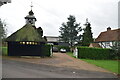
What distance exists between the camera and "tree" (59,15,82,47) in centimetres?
7681

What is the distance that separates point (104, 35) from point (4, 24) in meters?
30.7

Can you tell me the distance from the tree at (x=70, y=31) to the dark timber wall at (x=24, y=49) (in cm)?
4292

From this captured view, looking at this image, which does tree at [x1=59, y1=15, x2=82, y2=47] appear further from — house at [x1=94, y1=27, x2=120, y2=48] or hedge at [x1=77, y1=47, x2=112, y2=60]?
hedge at [x1=77, y1=47, x2=112, y2=60]

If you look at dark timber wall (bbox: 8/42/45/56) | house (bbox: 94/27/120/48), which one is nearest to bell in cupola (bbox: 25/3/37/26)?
dark timber wall (bbox: 8/42/45/56)

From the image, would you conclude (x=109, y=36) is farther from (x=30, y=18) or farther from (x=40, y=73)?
(x=40, y=73)

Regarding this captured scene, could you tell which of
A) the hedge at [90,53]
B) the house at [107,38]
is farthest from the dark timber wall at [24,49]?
the house at [107,38]

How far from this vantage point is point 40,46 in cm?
3375

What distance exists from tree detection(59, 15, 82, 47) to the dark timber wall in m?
42.9

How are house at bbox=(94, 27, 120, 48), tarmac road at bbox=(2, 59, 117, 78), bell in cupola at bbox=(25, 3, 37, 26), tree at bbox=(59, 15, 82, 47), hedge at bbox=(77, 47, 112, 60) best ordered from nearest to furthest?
tarmac road at bbox=(2, 59, 117, 78) → hedge at bbox=(77, 47, 112, 60) → bell in cupola at bbox=(25, 3, 37, 26) → house at bbox=(94, 27, 120, 48) → tree at bbox=(59, 15, 82, 47)

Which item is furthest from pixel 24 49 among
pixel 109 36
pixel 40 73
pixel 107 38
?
pixel 109 36

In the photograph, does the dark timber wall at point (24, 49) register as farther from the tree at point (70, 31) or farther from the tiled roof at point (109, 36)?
the tree at point (70, 31)

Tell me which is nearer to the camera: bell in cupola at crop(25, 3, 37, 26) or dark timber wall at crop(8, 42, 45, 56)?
dark timber wall at crop(8, 42, 45, 56)

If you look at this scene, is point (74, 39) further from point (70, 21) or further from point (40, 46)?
point (40, 46)

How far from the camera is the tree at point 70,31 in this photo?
252 ft
